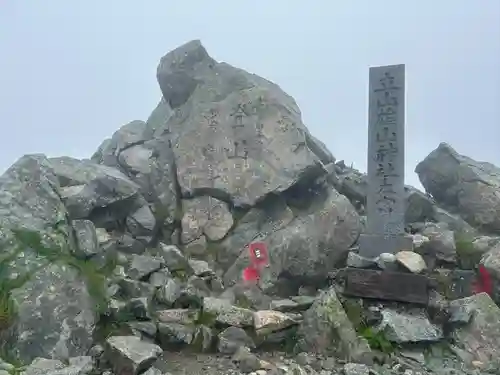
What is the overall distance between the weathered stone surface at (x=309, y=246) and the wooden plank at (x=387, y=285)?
80 cm

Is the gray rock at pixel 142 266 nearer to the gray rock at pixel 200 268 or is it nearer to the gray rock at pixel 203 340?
the gray rock at pixel 200 268

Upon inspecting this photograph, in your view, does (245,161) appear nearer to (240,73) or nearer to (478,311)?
(240,73)

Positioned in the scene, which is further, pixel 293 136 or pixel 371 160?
pixel 293 136

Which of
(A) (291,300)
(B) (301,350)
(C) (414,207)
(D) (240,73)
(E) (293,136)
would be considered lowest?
(B) (301,350)

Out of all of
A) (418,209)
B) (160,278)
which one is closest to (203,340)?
(160,278)

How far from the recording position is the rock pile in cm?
754

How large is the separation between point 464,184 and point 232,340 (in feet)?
31.7

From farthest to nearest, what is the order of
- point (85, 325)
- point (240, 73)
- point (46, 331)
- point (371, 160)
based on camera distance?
point (240, 73), point (371, 160), point (85, 325), point (46, 331)

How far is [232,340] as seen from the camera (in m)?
8.17

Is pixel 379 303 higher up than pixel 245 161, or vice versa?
pixel 245 161

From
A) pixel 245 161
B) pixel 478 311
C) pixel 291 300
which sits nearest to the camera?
pixel 478 311

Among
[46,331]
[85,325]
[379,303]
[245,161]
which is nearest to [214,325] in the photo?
[85,325]

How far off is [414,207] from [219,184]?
240 inches

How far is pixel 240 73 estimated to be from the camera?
44.3 feet
